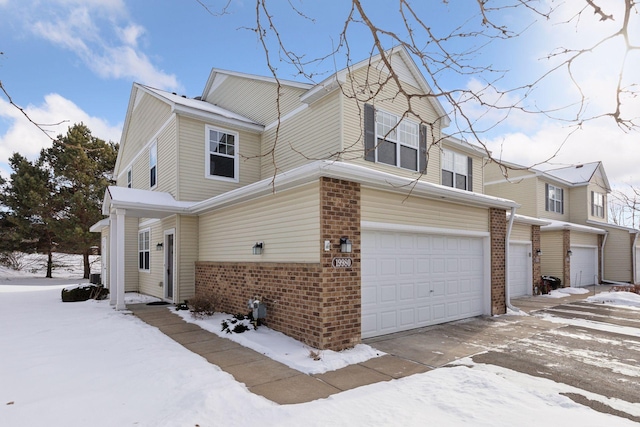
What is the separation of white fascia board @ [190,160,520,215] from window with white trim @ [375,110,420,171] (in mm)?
2684

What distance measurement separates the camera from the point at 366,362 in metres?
5.61

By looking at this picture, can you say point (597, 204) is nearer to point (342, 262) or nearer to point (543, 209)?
point (543, 209)

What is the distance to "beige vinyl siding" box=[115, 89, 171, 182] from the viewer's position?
507 inches

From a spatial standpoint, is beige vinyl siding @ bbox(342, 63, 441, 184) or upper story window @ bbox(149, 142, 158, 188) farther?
upper story window @ bbox(149, 142, 158, 188)

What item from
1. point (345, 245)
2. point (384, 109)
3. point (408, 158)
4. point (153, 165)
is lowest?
point (345, 245)

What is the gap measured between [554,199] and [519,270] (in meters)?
9.80

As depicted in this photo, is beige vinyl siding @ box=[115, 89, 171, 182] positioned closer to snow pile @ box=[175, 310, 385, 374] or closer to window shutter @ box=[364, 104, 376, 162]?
window shutter @ box=[364, 104, 376, 162]

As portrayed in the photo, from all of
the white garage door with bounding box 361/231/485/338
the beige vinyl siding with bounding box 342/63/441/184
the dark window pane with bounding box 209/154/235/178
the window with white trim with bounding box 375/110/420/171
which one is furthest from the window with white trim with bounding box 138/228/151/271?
the white garage door with bounding box 361/231/485/338

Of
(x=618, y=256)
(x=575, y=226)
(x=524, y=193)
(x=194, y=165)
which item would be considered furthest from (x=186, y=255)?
(x=618, y=256)

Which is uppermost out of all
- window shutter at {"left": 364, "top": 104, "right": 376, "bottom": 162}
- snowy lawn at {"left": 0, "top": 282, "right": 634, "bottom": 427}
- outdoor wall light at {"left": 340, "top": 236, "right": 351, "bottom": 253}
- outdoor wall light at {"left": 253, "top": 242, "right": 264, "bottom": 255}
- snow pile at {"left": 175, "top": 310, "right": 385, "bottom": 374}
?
window shutter at {"left": 364, "top": 104, "right": 376, "bottom": 162}

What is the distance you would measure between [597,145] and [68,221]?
24873 millimetres

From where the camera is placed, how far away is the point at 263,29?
3125mm

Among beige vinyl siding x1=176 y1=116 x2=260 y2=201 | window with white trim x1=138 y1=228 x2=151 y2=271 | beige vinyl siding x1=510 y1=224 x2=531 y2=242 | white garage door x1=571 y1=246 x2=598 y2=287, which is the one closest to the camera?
beige vinyl siding x1=176 y1=116 x2=260 y2=201

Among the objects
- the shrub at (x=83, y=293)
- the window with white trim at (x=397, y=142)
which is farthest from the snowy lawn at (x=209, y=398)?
the shrub at (x=83, y=293)
